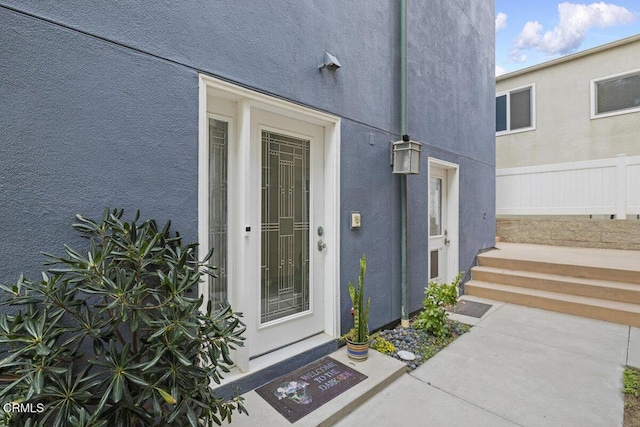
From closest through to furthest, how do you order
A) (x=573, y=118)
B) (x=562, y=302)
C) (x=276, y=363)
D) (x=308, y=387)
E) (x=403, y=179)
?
(x=308, y=387) < (x=276, y=363) < (x=403, y=179) < (x=562, y=302) < (x=573, y=118)

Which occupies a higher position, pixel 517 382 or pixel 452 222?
pixel 452 222

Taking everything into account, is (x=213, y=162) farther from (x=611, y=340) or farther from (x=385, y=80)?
(x=611, y=340)

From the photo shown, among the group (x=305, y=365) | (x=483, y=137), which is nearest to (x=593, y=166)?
(x=483, y=137)

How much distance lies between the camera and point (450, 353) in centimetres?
316

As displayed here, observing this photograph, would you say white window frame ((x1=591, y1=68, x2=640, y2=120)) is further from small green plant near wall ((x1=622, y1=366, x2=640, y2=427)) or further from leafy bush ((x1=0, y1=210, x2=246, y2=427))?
leafy bush ((x1=0, y1=210, x2=246, y2=427))

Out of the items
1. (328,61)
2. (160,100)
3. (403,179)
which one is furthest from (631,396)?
(160,100)

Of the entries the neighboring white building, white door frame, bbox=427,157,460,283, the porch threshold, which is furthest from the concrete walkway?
the neighboring white building

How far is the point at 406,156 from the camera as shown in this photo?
3.57m

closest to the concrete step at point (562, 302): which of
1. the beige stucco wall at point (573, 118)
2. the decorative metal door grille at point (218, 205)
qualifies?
the decorative metal door grille at point (218, 205)

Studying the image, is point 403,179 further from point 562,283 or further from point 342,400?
point 562,283

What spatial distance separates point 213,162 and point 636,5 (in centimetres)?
1116

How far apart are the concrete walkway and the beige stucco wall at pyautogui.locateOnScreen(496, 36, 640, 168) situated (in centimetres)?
603

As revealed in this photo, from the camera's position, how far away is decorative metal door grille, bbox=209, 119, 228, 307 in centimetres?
244

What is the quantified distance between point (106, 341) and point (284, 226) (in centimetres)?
160
